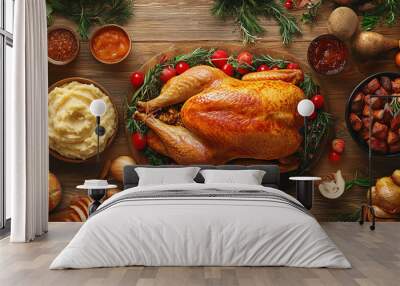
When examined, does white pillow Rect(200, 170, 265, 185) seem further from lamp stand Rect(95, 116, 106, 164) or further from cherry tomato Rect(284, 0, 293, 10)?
cherry tomato Rect(284, 0, 293, 10)

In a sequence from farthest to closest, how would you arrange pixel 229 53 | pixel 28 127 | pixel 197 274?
pixel 229 53, pixel 28 127, pixel 197 274

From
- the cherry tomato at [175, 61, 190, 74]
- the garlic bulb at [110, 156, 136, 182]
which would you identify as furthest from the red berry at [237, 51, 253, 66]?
the garlic bulb at [110, 156, 136, 182]

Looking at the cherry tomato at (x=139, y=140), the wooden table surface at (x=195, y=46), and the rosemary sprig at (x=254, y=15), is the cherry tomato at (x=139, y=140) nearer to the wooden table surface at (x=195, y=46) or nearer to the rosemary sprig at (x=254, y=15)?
the wooden table surface at (x=195, y=46)

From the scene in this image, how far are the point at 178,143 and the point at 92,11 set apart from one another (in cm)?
181

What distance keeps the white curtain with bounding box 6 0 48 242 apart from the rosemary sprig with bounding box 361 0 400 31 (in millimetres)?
3542

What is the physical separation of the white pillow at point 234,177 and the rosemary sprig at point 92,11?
206 centimetres

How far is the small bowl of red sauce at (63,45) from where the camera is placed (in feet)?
22.4

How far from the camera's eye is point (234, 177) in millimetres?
6293

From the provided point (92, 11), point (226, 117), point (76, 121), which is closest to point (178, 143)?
point (226, 117)

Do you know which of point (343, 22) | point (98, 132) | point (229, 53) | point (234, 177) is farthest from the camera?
point (229, 53)

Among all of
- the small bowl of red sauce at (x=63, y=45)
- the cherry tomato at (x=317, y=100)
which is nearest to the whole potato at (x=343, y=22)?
the cherry tomato at (x=317, y=100)

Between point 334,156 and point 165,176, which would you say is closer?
point 165,176

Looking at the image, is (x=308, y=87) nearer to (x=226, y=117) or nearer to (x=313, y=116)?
(x=313, y=116)

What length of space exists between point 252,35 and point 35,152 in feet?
9.09
